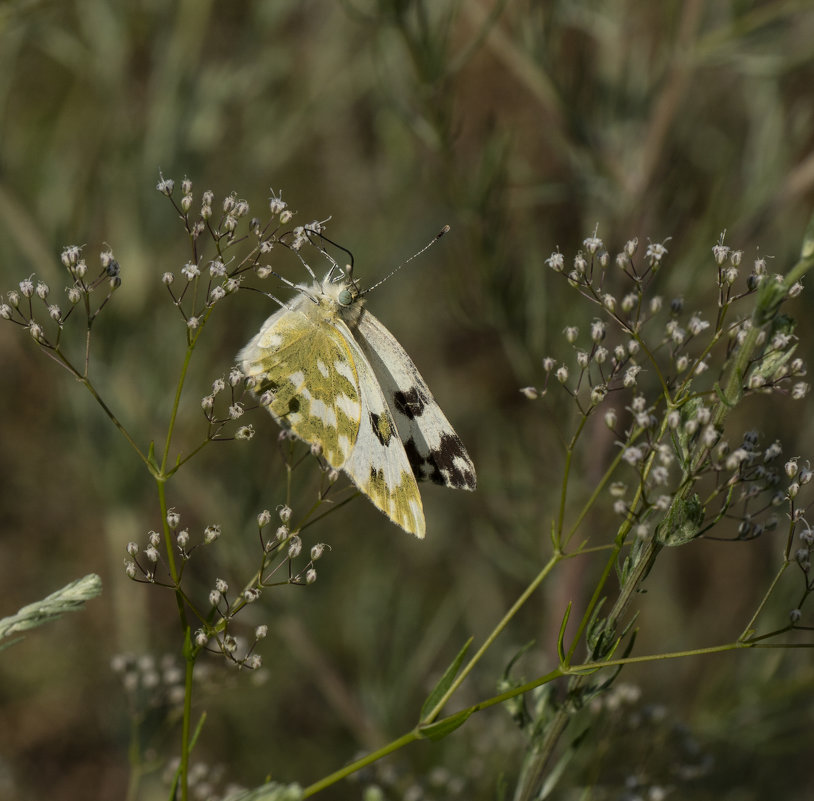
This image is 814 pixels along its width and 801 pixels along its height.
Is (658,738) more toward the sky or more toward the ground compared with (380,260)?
more toward the ground

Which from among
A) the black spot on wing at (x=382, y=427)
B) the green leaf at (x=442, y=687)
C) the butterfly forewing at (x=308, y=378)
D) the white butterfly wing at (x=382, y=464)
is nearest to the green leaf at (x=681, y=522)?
the green leaf at (x=442, y=687)

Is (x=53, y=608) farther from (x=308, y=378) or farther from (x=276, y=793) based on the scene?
(x=308, y=378)

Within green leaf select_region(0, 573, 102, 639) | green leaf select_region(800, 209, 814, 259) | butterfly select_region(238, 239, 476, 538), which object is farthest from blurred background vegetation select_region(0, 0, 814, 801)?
green leaf select_region(800, 209, 814, 259)

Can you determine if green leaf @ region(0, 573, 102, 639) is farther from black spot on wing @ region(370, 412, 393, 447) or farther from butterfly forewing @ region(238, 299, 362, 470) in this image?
black spot on wing @ region(370, 412, 393, 447)

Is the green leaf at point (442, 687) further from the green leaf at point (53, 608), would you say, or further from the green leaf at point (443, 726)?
the green leaf at point (53, 608)

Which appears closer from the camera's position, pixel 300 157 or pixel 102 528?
pixel 102 528

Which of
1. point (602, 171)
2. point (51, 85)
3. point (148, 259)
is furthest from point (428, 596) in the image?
point (51, 85)

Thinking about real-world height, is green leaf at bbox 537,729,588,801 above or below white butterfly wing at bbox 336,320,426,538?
below

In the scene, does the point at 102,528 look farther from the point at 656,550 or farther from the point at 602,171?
the point at 656,550
